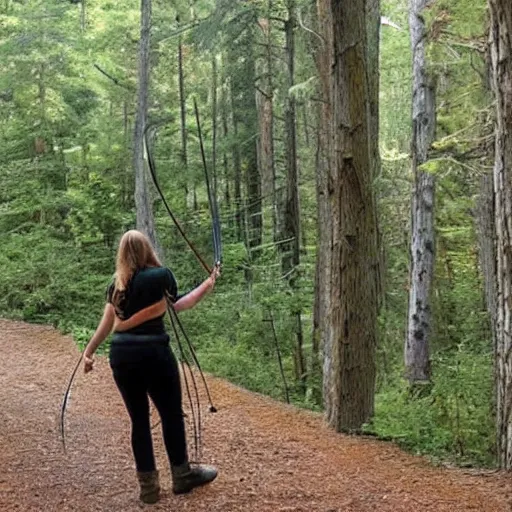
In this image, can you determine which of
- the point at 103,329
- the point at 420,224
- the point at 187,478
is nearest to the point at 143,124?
the point at 420,224

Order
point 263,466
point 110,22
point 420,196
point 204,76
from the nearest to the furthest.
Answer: point 263,466, point 420,196, point 110,22, point 204,76

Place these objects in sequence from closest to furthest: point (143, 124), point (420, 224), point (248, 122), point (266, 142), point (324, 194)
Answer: point (324, 194) → point (420, 224) → point (143, 124) → point (266, 142) → point (248, 122)

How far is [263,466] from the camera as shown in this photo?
204 inches

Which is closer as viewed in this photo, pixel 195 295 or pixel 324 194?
pixel 195 295

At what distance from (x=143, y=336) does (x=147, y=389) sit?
0.35 m

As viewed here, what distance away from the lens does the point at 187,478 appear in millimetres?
4430

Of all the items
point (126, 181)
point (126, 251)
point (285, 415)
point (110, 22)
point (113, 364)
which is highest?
point (110, 22)

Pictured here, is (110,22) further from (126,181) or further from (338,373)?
(338,373)

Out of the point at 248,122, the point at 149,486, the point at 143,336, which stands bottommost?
the point at 149,486

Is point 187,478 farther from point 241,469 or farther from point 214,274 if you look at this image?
point 214,274

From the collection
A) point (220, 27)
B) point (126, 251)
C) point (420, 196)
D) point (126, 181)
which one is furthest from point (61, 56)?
point (126, 251)

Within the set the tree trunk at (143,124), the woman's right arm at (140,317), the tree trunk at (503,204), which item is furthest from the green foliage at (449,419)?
the tree trunk at (143,124)

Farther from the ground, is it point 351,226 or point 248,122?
point 248,122

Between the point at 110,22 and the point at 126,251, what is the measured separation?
44.2 feet
